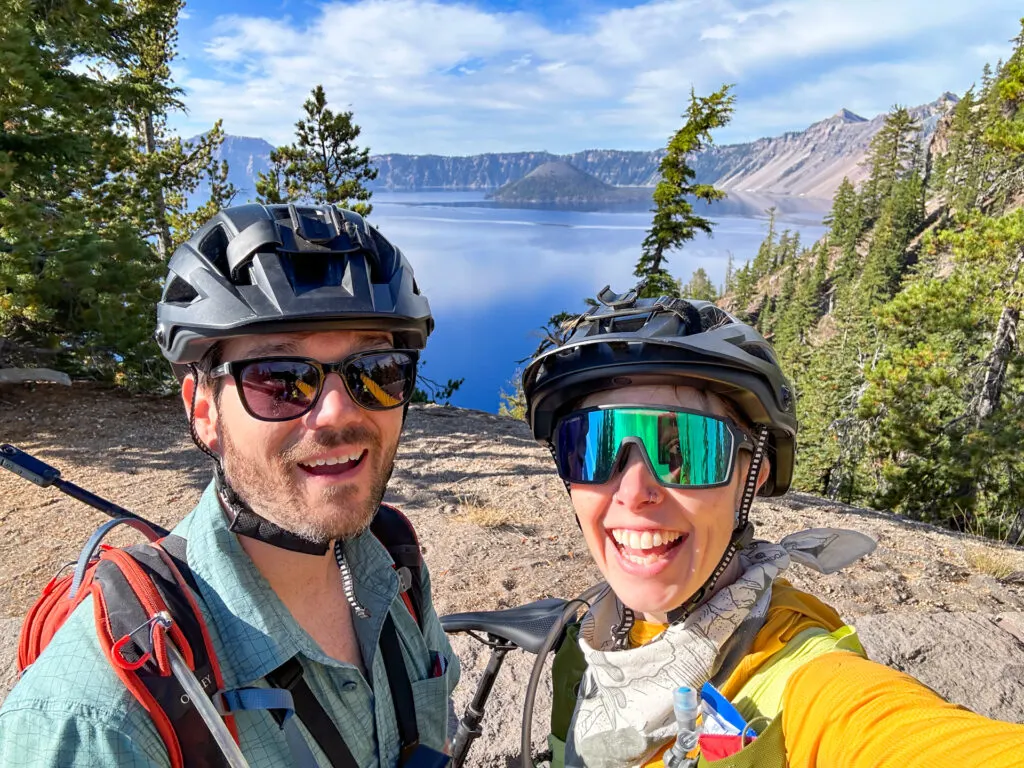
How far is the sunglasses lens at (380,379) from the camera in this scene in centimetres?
220

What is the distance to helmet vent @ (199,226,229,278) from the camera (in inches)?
92.4

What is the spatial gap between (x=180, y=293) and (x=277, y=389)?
0.67 metres

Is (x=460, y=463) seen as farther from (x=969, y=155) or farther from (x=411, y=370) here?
(x=969, y=155)

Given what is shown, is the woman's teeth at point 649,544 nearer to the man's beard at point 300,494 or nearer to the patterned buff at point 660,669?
the patterned buff at point 660,669

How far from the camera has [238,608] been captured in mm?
1831

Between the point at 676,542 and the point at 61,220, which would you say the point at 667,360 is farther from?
the point at 61,220

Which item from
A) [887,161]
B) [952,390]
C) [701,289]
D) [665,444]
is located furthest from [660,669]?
[701,289]

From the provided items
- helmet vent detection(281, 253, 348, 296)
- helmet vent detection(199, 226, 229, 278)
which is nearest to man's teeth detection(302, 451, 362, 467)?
helmet vent detection(281, 253, 348, 296)

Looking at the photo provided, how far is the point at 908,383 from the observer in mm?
16953

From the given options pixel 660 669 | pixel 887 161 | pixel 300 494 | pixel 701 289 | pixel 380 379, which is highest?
pixel 887 161

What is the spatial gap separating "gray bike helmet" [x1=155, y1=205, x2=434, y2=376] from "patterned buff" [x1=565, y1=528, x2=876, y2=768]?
1466 millimetres

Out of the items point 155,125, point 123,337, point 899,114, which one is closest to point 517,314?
point 899,114

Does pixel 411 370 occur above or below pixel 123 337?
above

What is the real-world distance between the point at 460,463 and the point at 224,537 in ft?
29.6
